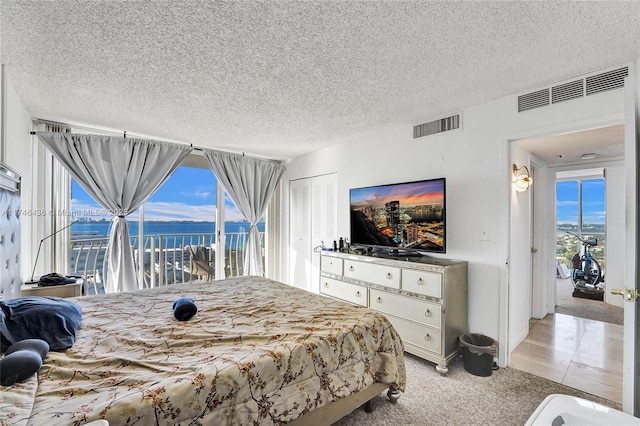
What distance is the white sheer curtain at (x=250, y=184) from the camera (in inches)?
181

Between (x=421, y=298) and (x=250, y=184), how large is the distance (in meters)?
3.32

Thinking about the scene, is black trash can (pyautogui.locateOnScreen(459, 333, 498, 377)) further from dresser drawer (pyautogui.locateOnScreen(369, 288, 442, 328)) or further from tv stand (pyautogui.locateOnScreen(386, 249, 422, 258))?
tv stand (pyautogui.locateOnScreen(386, 249, 422, 258))

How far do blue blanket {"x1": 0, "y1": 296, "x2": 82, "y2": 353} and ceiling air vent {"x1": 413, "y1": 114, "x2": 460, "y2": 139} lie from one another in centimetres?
345

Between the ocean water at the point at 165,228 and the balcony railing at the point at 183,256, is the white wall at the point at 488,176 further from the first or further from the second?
the balcony railing at the point at 183,256

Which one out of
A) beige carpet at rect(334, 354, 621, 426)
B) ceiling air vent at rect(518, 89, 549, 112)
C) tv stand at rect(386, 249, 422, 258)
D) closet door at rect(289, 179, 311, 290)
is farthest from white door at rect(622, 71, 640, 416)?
closet door at rect(289, 179, 311, 290)

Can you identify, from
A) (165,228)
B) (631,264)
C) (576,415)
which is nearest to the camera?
(576,415)

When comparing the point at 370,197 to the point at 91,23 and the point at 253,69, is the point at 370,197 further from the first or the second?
the point at 91,23

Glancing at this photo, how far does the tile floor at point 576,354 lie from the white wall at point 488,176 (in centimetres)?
23

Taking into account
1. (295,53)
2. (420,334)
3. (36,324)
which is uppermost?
(295,53)

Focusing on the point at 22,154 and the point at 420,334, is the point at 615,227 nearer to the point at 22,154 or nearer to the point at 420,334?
the point at 420,334

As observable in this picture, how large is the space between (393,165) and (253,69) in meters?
2.09

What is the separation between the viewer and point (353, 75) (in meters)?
2.25

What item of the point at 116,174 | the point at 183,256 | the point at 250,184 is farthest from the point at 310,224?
the point at 116,174

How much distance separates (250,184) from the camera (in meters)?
4.90
